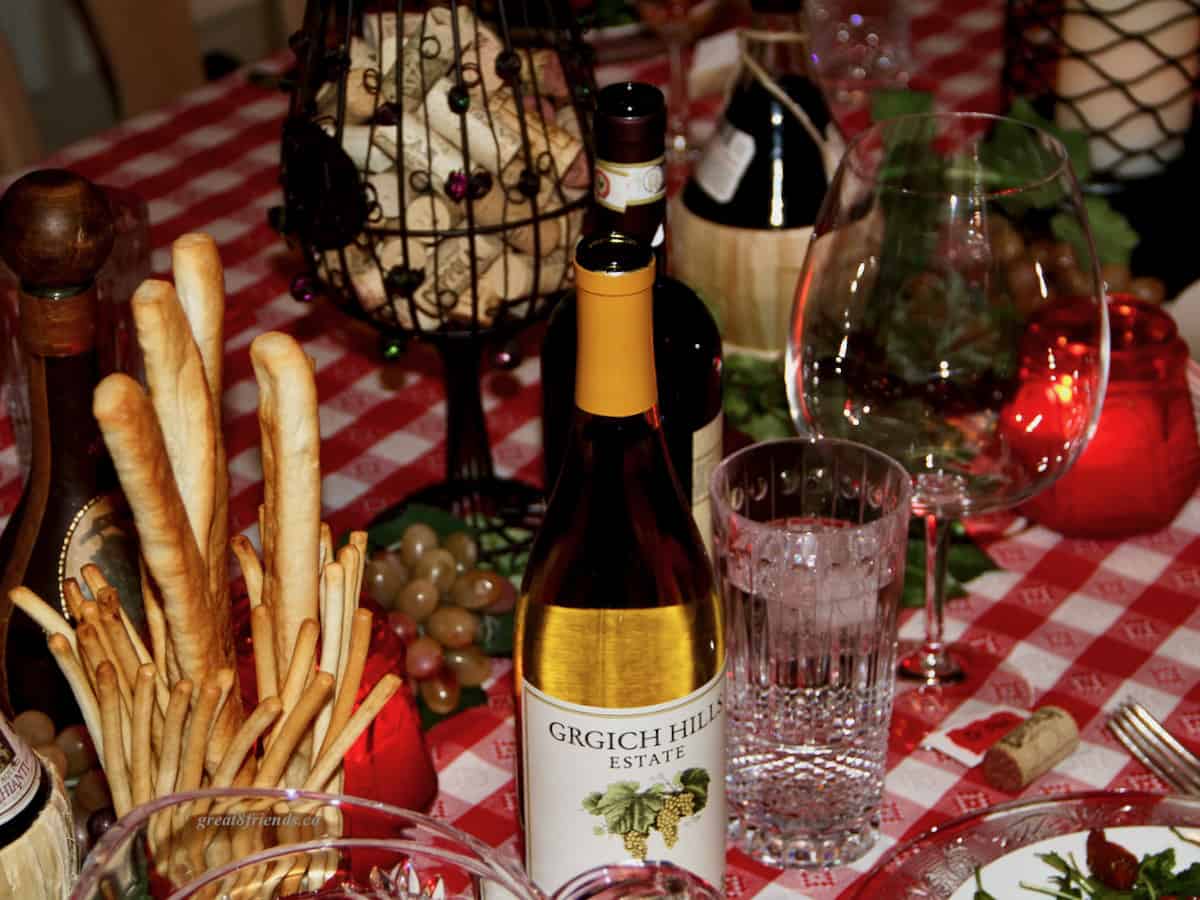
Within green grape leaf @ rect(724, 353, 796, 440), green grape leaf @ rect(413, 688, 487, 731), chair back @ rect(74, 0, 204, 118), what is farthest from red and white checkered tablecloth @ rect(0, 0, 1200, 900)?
chair back @ rect(74, 0, 204, 118)

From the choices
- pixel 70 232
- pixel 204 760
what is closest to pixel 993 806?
pixel 204 760

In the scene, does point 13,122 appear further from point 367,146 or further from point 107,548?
point 107,548

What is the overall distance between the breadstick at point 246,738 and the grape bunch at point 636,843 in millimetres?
146

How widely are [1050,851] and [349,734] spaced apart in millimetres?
299

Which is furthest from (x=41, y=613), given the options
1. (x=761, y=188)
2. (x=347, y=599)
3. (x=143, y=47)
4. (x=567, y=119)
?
(x=143, y=47)

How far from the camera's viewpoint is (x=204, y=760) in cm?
63

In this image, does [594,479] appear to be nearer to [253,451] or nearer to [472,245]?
[472,245]

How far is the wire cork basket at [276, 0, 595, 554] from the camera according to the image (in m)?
0.86

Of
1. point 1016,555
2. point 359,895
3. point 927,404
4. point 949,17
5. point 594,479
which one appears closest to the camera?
point 359,895

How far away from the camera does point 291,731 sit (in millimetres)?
626

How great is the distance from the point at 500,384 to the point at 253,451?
18 centimetres

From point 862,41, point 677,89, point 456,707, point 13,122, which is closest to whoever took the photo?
point 456,707

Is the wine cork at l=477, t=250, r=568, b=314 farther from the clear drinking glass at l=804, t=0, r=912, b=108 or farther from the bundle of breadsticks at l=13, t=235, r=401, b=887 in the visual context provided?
the clear drinking glass at l=804, t=0, r=912, b=108

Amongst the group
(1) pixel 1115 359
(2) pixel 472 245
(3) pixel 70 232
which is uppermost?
(3) pixel 70 232
